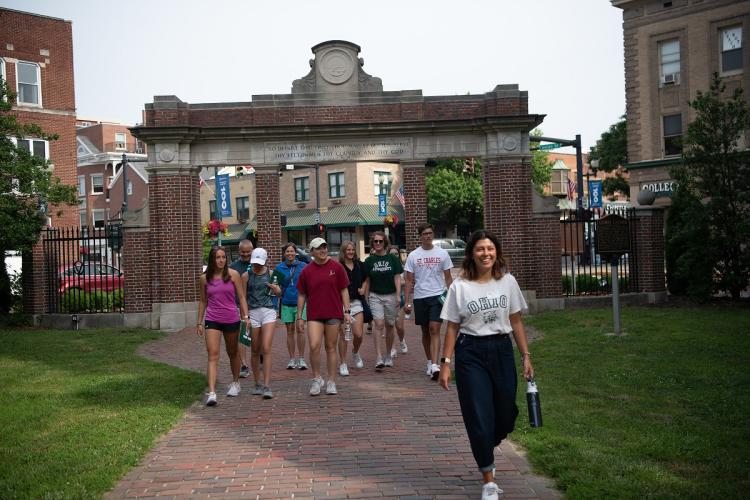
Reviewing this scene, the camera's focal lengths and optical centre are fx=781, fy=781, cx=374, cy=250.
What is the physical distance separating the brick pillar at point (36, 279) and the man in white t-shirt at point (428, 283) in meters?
12.4

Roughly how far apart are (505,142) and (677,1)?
19577mm

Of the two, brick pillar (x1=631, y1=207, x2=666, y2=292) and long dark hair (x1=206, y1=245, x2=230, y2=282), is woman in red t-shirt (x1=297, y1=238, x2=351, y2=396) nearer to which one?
long dark hair (x1=206, y1=245, x2=230, y2=282)

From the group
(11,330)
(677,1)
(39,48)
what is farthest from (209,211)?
(11,330)

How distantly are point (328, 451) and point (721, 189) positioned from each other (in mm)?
13994

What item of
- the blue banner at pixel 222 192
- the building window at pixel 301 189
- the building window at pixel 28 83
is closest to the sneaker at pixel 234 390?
the blue banner at pixel 222 192

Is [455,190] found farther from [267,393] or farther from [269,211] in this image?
[267,393]

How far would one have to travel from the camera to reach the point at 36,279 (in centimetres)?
1939

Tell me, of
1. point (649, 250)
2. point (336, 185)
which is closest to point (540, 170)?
point (336, 185)

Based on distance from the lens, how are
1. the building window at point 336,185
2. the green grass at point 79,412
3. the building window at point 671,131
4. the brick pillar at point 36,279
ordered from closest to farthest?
the green grass at point 79,412, the brick pillar at point 36,279, the building window at point 671,131, the building window at point 336,185

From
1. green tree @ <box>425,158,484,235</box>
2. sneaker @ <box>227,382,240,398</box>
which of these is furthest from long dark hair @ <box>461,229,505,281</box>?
green tree @ <box>425,158,484,235</box>

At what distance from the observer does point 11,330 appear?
18.4 m

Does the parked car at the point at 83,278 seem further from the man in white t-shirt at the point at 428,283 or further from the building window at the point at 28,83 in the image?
the building window at the point at 28,83

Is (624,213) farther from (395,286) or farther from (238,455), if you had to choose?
(238,455)

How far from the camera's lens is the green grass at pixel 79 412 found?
612 cm
